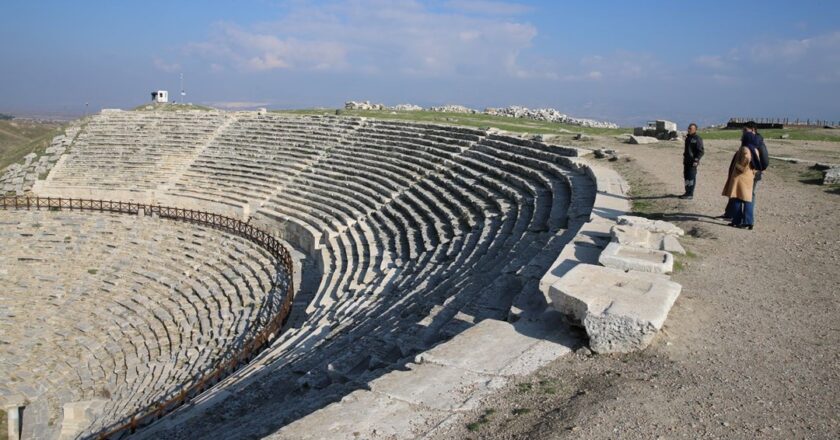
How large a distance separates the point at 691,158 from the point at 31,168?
81.9 ft

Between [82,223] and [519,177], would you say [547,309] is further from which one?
[82,223]

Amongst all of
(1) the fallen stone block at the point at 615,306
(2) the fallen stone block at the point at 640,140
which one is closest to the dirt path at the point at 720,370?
(1) the fallen stone block at the point at 615,306

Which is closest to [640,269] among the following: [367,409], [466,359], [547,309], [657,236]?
[547,309]

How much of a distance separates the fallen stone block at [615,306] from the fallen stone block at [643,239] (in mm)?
1493

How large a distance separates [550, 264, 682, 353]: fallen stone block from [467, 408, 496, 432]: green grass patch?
4.10 feet

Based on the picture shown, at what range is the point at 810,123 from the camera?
2959 centimetres

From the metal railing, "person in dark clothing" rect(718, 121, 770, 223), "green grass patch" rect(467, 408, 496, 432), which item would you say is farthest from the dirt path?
the metal railing

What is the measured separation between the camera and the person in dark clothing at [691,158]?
10633 millimetres

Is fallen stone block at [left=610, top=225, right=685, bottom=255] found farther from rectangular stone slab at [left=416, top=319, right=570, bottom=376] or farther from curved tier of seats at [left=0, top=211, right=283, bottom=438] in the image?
curved tier of seats at [left=0, top=211, right=283, bottom=438]

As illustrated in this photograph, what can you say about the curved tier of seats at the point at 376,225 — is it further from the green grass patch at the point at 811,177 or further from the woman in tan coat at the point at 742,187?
the green grass patch at the point at 811,177

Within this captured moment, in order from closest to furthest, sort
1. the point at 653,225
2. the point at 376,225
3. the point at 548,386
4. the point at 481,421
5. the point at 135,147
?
the point at 481,421
the point at 548,386
the point at 653,225
the point at 376,225
the point at 135,147

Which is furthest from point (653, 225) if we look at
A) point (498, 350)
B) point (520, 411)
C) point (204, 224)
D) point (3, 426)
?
point (204, 224)

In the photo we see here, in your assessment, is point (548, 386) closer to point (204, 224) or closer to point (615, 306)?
point (615, 306)

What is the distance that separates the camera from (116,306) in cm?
1641
